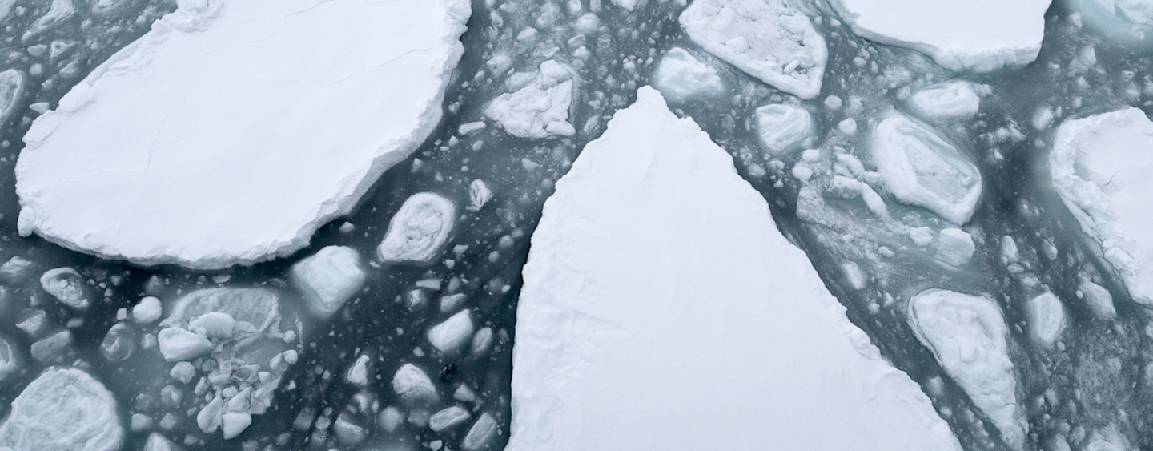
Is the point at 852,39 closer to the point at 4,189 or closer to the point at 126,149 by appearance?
the point at 126,149

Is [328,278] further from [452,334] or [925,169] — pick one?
[925,169]

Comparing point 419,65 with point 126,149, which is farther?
point 419,65

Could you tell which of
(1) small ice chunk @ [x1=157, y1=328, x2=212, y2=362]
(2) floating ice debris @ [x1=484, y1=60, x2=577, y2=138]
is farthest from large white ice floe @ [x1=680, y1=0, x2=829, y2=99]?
(1) small ice chunk @ [x1=157, y1=328, x2=212, y2=362]

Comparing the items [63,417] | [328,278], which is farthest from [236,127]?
[63,417]

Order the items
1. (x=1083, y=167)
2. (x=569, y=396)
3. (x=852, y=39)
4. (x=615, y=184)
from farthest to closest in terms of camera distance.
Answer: (x=852, y=39) → (x=1083, y=167) → (x=615, y=184) → (x=569, y=396)

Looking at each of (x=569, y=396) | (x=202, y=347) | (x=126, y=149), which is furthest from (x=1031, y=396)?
(x=126, y=149)

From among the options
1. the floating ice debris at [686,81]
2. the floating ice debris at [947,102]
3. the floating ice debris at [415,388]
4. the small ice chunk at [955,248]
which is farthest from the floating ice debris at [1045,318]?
the floating ice debris at [415,388]

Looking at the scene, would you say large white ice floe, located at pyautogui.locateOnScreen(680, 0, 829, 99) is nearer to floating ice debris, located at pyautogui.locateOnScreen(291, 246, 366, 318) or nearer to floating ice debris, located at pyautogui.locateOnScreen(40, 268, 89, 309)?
floating ice debris, located at pyautogui.locateOnScreen(291, 246, 366, 318)

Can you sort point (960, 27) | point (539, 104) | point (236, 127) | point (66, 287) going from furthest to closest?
point (960, 27), point (539, 104), point (236, 127), point (66, 287)
